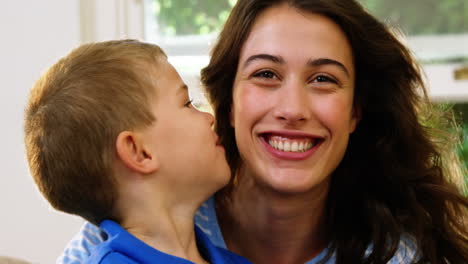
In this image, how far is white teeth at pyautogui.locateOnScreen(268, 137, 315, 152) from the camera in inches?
70.6

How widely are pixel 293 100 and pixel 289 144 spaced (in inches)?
4.3

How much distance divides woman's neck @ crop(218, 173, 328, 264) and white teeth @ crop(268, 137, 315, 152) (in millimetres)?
198

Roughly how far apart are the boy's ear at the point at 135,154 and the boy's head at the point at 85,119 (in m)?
0.02

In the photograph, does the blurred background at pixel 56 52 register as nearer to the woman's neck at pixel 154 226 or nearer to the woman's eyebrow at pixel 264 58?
the woman's eyebrow at pixel 264 58

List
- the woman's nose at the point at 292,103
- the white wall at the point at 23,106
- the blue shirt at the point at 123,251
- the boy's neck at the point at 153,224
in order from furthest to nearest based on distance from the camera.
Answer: the white wall at the point at 23,106
the woman's nose at the point at 292,103
the boy's neck at the point at 153,224
the blue shirt at the point at 123,251

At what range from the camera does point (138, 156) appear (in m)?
1.50

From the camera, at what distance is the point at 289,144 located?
1.79m

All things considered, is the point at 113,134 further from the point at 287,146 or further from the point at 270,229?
the point at 270,229

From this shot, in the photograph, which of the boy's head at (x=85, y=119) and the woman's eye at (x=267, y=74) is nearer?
the boy's head at (x=85, y=119)

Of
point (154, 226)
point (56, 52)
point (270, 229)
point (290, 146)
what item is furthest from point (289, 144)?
point (56, 52)

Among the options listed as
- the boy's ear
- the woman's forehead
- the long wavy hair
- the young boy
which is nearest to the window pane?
the long wavy hair

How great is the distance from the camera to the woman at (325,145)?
180 centimetres

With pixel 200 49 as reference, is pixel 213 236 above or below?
below

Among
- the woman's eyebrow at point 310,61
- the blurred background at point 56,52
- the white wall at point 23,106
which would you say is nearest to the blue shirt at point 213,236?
the woman's eyebrow at point 310,61
